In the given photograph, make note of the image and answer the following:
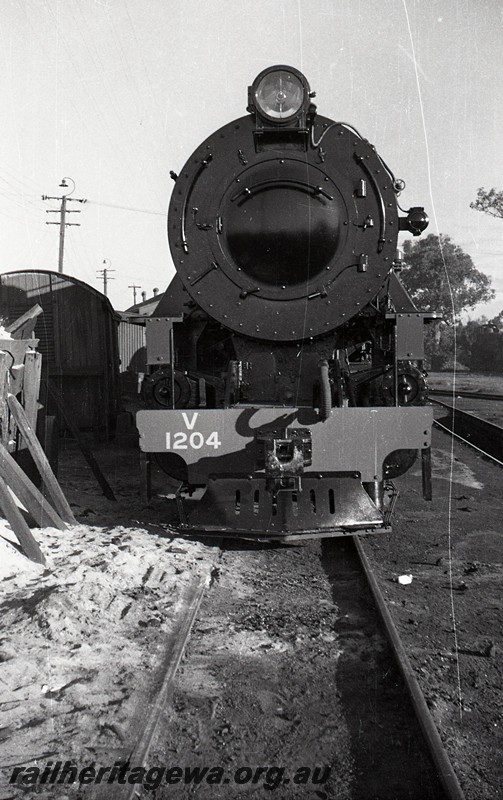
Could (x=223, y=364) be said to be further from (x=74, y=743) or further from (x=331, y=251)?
(x=74, y=743)

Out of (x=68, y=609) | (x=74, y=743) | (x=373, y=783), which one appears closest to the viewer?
(x=373, y=783)

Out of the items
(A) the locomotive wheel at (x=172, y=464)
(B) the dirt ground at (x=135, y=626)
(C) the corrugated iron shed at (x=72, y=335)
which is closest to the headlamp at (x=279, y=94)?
(A) the locomotive wheel at (x=172, y=464)

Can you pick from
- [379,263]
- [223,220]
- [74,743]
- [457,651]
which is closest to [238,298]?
[223,220]

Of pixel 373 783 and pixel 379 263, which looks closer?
pixel 373 783

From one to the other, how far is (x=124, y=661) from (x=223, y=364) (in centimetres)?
309

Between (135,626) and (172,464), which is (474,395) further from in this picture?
(135,626)

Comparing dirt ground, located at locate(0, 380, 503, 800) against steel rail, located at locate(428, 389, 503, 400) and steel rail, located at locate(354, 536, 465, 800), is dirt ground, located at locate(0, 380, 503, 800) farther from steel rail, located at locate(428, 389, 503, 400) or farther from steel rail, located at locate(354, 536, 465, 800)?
steel rail, located at locate(428, 389, 503, 400)

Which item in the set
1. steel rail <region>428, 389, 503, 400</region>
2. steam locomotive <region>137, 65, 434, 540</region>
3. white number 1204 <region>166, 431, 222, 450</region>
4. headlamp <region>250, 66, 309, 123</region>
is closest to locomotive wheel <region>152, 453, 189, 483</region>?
steam locomotive <region>137, 65, 434, 540</region>

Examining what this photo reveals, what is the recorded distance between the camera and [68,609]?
3.30 metres

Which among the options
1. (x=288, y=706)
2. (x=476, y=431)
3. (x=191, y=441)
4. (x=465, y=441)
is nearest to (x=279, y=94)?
(x=191, y=441)

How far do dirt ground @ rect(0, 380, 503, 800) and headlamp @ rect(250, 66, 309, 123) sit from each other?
328cm

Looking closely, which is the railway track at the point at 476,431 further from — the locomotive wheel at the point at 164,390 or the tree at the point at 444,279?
the tree at the point at 444,279

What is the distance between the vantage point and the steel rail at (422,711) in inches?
76.0

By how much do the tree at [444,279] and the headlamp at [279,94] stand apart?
40461 millimetres
